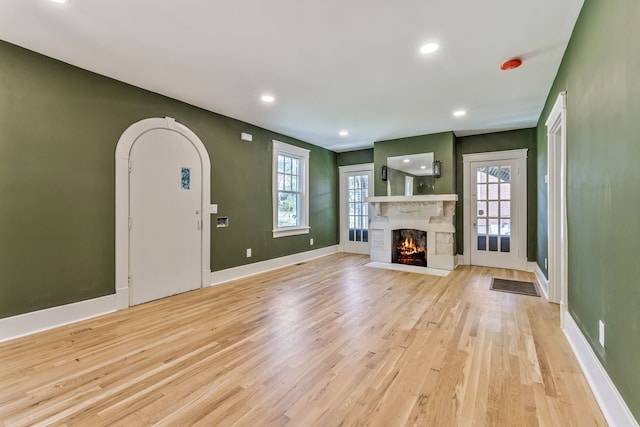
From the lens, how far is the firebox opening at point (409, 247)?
5.66m

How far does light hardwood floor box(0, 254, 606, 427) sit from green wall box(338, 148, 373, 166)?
13.4ft

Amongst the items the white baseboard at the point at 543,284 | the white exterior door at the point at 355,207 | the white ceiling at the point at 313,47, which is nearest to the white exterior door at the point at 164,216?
the white ceiling at the point at 313,47

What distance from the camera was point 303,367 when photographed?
2.00m

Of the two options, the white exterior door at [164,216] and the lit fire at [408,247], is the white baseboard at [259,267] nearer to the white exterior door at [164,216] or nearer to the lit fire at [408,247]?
the white exterior door at [164,216]

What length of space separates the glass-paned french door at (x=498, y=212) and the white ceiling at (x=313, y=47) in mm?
1453

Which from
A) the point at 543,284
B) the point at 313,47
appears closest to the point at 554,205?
the point at 543,284

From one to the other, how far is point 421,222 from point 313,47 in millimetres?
3915

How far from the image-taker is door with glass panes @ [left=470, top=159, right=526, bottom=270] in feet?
16.6

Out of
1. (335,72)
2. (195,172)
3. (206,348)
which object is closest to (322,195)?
(195,172)

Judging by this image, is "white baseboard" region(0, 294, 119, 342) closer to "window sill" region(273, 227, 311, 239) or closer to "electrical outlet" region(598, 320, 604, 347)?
"window sill" region(273, 227, 311, 239)

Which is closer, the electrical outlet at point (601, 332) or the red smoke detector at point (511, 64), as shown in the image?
the electrical outlet at point (601, 332)

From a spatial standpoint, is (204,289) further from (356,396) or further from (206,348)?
(356,396)

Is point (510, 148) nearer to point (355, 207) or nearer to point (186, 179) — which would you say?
point (355, 207)

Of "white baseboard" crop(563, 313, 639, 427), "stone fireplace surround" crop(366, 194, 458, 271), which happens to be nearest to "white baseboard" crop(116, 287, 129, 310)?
"white baseboard" crop(563, 313, 639, 427)
